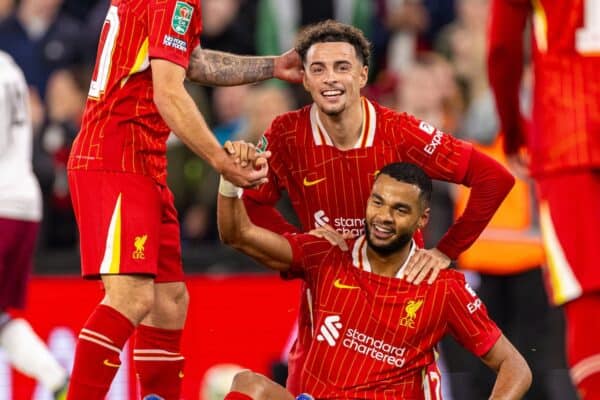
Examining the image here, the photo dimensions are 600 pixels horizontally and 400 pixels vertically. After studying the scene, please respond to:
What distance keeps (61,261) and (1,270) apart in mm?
1357

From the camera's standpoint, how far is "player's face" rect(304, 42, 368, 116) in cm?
594

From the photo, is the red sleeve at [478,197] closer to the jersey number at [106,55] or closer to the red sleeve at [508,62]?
the red sleeve at [508,62]

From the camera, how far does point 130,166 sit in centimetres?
583

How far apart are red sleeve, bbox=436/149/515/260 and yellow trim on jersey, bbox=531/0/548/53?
4.09 feet

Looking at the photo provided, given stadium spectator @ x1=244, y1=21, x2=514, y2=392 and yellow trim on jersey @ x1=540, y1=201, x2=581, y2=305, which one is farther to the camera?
stadium spectator @ x1=244, y1=21, x2=514, y2=392

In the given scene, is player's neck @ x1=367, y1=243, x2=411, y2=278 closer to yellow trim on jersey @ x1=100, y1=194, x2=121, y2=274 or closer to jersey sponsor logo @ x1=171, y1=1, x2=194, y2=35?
yellow trim on jersey @ x1=100, y1=194, x2=121, y2=274

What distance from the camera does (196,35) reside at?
5914 millimetres

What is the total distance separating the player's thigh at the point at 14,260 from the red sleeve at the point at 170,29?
2.99 meters

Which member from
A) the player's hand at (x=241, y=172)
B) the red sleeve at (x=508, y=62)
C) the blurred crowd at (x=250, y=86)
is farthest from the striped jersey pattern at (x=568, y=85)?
the blurred crowd at (x=250, y=86)

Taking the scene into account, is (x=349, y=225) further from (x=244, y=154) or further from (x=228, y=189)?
(x=244, y=154)

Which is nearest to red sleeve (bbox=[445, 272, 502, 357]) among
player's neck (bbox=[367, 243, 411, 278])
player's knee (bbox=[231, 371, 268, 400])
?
player's neck (bbox=[367, 243, 411, 278])

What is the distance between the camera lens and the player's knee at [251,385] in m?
5.55

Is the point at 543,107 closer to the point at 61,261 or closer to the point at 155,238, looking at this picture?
the point at 155,238

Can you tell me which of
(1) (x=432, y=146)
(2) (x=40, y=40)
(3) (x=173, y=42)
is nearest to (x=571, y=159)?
(1) (x=432, y=146)
